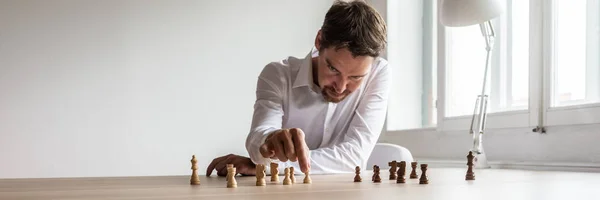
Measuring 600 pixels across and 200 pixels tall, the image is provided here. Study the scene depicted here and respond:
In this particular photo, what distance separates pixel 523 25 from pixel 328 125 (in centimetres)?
116

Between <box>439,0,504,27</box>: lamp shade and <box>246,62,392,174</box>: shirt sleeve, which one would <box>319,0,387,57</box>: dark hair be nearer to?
<box>246,62,392,174</box>: shirt sleeve

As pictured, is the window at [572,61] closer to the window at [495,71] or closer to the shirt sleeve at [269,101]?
the window at [495,71]

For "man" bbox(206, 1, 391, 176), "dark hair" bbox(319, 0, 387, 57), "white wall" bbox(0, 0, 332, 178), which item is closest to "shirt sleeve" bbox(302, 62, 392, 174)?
"man" bbox(206, 1, 391, 176)

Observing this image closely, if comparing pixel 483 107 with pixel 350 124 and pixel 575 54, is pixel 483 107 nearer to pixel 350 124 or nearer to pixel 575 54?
pixel 575 54

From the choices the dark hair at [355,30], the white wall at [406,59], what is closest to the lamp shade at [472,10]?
the dark hair at [355,30]

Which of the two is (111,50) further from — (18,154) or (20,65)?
(18,154)

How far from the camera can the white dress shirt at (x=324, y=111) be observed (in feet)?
5.90

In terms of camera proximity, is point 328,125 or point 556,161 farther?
point 556,161

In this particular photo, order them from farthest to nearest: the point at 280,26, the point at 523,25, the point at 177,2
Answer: the point at 280,26 < the point at 177,2 < the point at 523,25

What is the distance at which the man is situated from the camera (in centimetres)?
166

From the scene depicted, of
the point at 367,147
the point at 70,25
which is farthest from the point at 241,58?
the point at 367,147

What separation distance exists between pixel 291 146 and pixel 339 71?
1.56 ft

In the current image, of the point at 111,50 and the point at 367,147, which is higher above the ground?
the point at 111,50

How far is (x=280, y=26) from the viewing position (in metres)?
3.71
